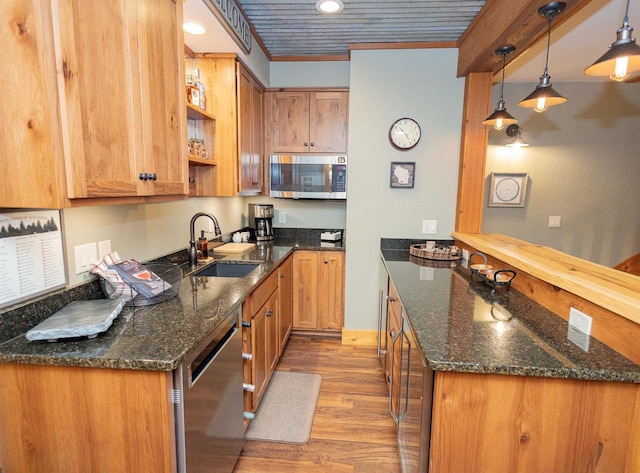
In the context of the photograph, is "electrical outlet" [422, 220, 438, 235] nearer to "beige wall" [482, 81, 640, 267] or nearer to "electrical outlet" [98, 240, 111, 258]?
"beige wall" [482, 81, 640, 267]

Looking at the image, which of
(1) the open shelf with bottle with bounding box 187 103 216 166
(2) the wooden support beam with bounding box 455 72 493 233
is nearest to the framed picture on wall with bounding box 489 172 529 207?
(2) the wooden support beam with bounding box 455 72 493 233

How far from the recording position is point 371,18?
2.32 m

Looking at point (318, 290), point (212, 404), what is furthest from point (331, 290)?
point (212, 404)

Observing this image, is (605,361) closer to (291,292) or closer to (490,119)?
(490,119)

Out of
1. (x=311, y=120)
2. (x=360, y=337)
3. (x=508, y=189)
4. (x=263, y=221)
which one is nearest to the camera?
(x=360, y=337)

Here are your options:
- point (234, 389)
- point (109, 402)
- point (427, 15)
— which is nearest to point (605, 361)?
point (234, 389)

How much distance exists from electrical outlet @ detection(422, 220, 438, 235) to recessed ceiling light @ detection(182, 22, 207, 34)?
2.14 metres

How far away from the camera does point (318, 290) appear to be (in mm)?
3104

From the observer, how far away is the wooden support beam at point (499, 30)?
1647mm

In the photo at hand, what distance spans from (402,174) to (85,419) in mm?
2526

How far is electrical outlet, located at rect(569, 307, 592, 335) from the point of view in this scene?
4.03 feet

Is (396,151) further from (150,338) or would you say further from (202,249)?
(150,338)

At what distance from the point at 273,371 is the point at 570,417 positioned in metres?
1.96

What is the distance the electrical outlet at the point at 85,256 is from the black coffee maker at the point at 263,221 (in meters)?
1.83
